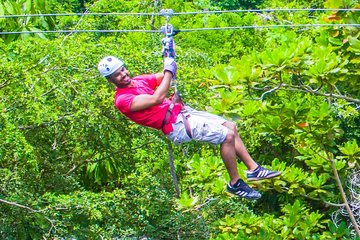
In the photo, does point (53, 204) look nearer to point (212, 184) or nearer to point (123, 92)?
point (212, 184)

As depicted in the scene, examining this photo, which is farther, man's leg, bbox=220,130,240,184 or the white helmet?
man's leg, bbox=220,130,240,184

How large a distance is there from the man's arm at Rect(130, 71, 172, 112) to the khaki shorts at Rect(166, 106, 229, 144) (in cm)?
25

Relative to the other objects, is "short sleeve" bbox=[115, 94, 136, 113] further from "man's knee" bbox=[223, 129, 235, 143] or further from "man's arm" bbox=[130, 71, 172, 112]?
"man's knee" bbox=[223, 129, 235, 143]

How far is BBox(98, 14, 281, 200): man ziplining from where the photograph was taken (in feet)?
17.0

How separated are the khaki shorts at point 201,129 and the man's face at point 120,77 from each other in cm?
39

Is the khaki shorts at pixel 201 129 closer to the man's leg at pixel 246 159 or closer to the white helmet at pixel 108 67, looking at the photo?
the man's leg at pixel 246 159

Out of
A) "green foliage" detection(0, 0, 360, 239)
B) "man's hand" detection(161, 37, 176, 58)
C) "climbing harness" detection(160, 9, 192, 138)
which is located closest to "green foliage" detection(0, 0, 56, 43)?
"green foliage" detection(0, 0, 360, 239)

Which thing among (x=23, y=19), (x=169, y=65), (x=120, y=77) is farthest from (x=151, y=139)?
(x=169, y=65)

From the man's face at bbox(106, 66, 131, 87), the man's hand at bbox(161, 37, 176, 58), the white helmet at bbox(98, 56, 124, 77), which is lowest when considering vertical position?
the man's face at bbox(106, 66, 131, 87)

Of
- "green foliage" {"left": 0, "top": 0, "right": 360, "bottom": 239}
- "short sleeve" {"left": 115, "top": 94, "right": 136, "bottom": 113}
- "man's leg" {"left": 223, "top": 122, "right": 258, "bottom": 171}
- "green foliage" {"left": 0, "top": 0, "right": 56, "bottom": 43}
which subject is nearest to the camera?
"short sleeve" {"left": 115, "top": 94, "right": 136, "bottom": 113}

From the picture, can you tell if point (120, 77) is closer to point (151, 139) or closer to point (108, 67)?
point (108, 67)

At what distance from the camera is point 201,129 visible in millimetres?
5316

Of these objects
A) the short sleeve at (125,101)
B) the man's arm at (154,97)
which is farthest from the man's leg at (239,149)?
the short sleeve at (125,101)

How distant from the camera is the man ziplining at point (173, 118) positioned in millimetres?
5191
